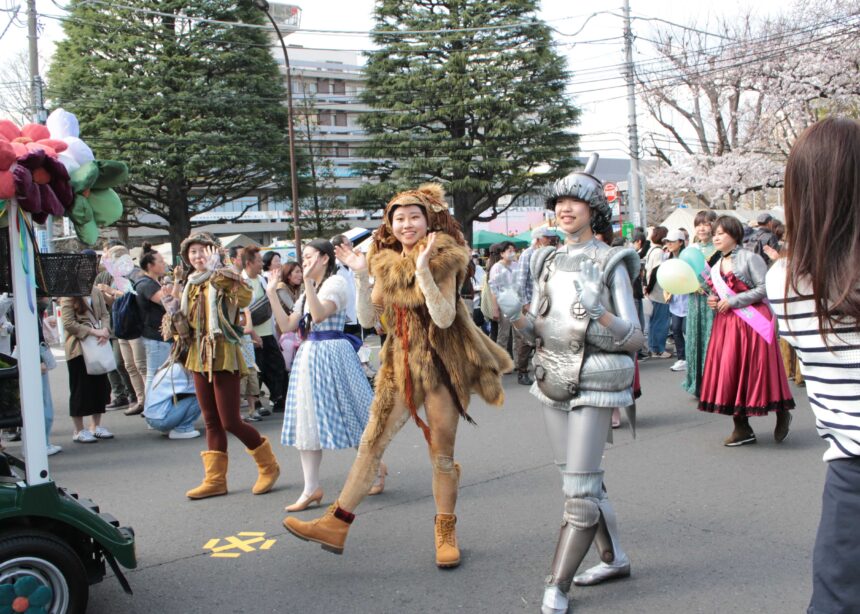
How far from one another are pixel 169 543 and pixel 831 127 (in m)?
4.07

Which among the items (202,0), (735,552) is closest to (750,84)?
(202,0)

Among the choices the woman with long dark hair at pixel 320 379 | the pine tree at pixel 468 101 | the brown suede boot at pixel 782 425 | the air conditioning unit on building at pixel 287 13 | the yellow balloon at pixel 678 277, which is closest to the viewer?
the woman with long dark hair at pixel 320 379

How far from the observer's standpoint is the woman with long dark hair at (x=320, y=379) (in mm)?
4918

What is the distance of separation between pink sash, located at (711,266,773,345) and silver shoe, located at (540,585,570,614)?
362 cm

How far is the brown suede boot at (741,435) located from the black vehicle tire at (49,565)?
4.93m

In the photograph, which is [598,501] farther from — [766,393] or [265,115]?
[265,115]

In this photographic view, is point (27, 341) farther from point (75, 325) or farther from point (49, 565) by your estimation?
point (75, 325)

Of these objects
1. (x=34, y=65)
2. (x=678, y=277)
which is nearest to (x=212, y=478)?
(x=678, y=277)

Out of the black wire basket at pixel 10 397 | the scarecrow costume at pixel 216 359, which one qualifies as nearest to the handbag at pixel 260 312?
the scarecrow costume at pixel 216 359

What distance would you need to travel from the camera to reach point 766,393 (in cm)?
618

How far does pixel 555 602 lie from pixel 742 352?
3.63 metres

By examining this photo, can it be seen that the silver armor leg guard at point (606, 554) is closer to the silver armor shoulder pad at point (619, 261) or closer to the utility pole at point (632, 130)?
the silver armor shoulder pad at point (619, 261)

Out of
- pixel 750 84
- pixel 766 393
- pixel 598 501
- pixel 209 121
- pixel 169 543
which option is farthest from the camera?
pixel 209 121

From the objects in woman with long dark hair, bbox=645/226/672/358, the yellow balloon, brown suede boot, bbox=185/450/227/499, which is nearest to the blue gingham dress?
brown suede boot, bbox=185/450/227/499
